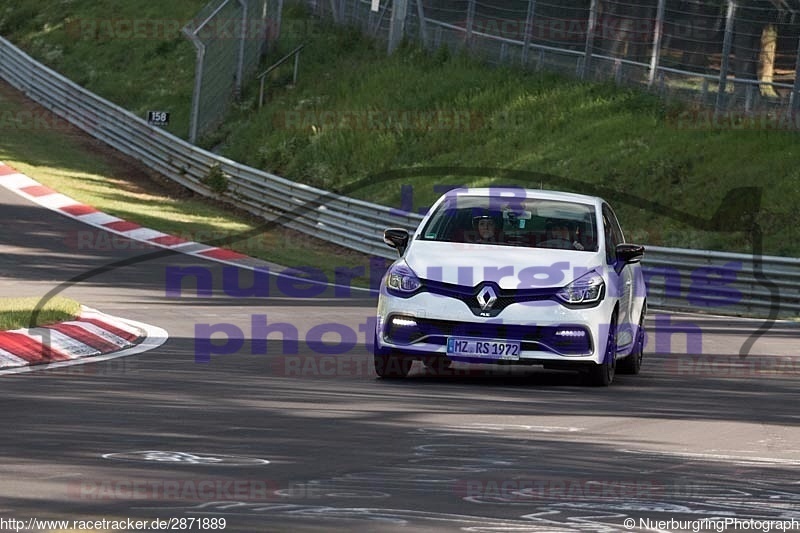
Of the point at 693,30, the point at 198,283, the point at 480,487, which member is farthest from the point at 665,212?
the point at 480,487

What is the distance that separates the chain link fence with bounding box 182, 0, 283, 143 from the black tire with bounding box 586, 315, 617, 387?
28097 mm

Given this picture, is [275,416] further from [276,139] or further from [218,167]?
[276,139]

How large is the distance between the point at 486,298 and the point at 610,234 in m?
2.04

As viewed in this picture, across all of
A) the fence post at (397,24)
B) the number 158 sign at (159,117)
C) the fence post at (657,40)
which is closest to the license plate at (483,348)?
the fence post at (657,40)

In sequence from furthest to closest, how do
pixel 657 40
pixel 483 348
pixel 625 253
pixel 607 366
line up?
1. pixel 657 40
2. pixel 625 253
3. pixel 607 366
4. pixel 483 348

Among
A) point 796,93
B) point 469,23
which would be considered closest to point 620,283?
point 796,93

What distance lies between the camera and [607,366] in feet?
42.1

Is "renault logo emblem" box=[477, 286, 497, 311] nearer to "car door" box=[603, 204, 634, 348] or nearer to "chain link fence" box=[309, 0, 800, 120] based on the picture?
"car door" box=[603, 204, 634, 348]

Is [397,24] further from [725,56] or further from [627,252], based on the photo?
[627,252]

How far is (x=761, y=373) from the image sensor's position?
15.0 m

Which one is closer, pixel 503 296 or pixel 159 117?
pixel 503 296

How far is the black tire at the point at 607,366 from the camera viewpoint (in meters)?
12.7

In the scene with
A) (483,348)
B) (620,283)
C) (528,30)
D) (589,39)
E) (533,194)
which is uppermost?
(528,30)

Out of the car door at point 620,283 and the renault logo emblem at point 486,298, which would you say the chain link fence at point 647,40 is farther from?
the renault logo emblem at point 486,298
